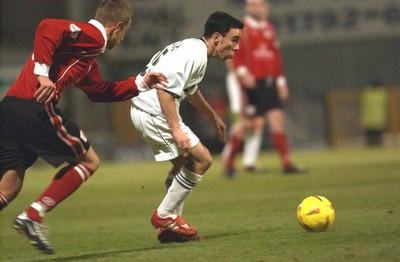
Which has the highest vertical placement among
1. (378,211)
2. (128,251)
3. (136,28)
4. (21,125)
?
(21,125)

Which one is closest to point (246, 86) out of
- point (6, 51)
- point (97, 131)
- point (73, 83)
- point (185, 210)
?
point (185, 210)

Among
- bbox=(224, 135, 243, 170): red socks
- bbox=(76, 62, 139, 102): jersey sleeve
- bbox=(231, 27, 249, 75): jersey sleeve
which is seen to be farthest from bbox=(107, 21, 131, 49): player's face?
bbox=(224, 135, 243, 170): red socks

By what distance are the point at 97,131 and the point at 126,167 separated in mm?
3864

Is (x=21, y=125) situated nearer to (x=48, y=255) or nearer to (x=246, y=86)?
(x=48, y=255)

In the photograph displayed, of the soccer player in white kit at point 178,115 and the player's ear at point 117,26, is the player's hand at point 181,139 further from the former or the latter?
the player's ear at point 117,26

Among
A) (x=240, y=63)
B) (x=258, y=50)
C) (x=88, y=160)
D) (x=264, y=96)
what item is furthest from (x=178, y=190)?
(x=258, y=50)

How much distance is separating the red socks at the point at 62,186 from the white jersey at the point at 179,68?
2.51 ft

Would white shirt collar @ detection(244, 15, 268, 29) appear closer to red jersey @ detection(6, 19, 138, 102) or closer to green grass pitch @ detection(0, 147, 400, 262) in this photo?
green grass pitch @ detection(0, 147, 400, 262)

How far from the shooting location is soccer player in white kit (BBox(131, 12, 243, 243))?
6.59m

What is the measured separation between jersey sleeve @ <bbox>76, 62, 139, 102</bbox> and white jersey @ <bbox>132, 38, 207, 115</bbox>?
104 mm

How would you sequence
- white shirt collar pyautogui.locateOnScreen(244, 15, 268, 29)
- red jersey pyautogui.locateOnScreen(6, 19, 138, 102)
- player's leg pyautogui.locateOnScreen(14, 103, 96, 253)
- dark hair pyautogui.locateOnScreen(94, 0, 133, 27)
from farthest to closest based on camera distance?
white shirt collar pyautogui.locateOnScreen(244, 15, 268, 29) → dark hair pyautogui.locateOnScreen(94, 0, 133, 27) → player's leg pyautogui.locateOnScreen(14, 103, 96, 253) → red jersey pyautogui.locateOnScreen(6, 19, 138, 102)

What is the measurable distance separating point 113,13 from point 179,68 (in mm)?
592

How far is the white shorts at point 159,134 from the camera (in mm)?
6812

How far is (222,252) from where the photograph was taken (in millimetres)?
6035
